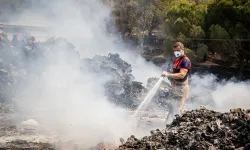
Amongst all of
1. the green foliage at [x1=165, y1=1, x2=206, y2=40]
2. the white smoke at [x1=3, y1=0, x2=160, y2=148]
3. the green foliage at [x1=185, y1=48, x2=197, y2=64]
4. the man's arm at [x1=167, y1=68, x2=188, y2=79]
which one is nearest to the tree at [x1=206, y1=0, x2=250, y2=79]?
the green foliage at [x1=165, y1=1, x2=206, y2=40]

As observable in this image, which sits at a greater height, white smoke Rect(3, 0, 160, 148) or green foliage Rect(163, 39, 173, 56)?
green foliage Rect(163, 39, 173, 56)

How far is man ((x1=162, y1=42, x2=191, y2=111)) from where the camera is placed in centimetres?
692

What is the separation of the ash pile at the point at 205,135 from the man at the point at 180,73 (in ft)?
4.21

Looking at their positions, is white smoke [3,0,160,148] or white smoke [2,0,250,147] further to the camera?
white smoke [2,0,250,147]

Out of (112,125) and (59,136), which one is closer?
(59,136)

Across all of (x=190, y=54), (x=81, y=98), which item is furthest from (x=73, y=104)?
(x=190, y=54)

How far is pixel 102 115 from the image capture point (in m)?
9.14

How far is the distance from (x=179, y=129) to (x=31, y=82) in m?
6.96

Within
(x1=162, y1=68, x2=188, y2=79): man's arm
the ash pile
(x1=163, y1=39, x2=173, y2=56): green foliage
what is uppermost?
(x1=163, y1=39, x2=173, y2=56): green foliage

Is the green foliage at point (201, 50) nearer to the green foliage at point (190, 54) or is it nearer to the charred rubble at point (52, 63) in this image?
the green foliage at point (190, 54)

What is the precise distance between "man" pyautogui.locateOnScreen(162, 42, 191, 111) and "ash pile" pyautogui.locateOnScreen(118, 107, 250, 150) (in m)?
1.28

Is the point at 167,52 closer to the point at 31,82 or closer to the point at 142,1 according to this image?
the point at 142,1

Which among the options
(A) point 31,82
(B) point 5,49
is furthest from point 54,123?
(B) point 5,49

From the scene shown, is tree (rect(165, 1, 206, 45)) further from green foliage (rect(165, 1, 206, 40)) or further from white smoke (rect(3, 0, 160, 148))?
white smoke (rect(3, 0, 160, 148))
